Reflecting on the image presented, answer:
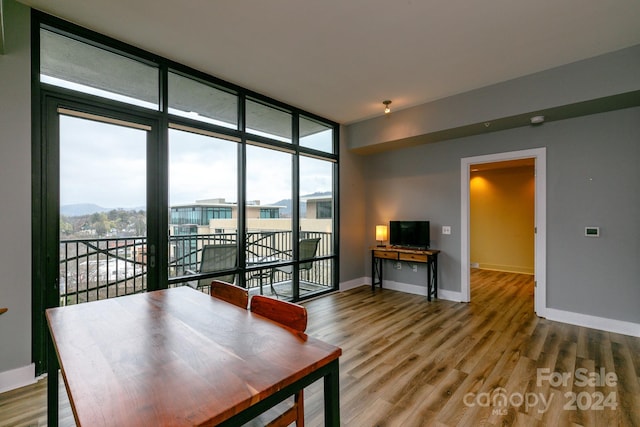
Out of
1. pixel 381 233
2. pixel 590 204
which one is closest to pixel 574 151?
pixel 590 204

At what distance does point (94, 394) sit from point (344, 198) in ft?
14.9

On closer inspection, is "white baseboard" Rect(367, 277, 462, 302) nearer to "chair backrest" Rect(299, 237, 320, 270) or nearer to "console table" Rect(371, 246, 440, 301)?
"console table" Rect(371, 246, 440, 301)

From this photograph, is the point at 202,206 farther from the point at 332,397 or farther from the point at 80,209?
the point at 332,397

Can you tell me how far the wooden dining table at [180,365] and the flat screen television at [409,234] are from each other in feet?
12.3

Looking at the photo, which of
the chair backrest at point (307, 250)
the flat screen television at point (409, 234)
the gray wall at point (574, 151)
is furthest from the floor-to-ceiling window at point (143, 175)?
the gray wall at point (574, 151)

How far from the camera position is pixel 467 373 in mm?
2396

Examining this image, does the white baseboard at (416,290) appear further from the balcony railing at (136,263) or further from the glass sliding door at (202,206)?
the glass sliding door at (202,206)

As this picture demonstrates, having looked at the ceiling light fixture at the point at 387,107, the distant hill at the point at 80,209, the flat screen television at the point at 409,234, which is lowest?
the flat screen television at the point at 409,234

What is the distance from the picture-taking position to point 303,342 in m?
1.15

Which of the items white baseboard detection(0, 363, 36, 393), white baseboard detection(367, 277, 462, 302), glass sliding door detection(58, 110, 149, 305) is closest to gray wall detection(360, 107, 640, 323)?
white baseboard detection(367, 277, 462, 302)

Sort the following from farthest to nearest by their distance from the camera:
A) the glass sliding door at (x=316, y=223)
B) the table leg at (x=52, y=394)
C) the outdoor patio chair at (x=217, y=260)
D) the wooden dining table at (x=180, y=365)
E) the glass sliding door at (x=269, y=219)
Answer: the glass sliding door at (x=316, y=223), the glass sliding door at (x=269, y=219), the outdoor patio chair at (x=217, y=260), the table leg at (x=52, y=394), the wooden dining table at (x=180, y=365)

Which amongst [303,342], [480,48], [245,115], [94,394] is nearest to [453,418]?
[303,342]

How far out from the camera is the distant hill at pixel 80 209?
2.51m

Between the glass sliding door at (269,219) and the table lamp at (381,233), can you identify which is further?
the table lamp at (381,233)
